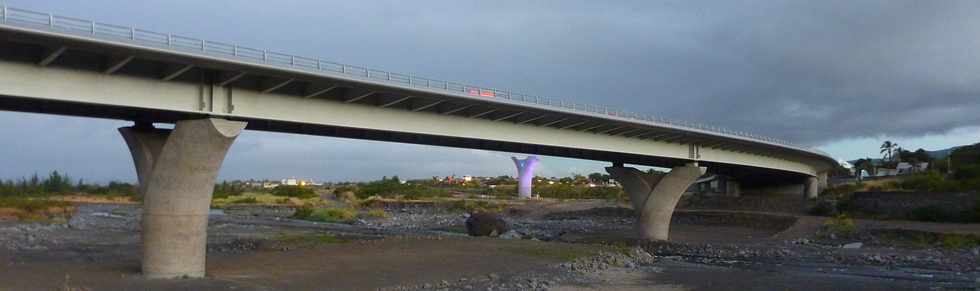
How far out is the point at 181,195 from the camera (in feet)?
80.9

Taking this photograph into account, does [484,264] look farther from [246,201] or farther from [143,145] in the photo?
[246,201]

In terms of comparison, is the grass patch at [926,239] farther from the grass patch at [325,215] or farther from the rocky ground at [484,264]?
the grass patch at [325,215]

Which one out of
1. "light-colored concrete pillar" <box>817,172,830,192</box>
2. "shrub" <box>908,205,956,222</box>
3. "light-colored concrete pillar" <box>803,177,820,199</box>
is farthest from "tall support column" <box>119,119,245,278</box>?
"light-colored concrete pillar" <box>817,172,830,192</box>

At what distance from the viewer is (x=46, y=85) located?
74.1 feet

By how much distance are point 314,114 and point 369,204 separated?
108m

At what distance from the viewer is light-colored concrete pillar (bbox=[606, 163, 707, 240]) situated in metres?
57.8

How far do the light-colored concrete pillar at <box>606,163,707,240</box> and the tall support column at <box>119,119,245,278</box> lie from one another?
38.1 meters

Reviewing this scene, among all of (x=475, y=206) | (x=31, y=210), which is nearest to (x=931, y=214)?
(x=475, y=206)

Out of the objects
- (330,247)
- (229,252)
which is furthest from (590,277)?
(229,252)

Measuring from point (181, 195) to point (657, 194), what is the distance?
1545 inches

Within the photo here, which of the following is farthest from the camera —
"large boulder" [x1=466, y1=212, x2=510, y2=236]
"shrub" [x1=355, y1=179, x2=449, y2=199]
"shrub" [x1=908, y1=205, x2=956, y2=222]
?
"shrub" [x1=355, y1=179, x2=449, y2=199]

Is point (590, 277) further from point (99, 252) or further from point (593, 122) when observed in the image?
point (99, 252)

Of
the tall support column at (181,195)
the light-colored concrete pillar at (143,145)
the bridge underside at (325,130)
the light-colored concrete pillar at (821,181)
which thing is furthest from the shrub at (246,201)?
the tall support column at (181,195)

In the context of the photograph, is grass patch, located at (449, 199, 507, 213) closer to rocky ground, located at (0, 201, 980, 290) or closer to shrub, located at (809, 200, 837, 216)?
shrub, located at (809, 200, 837, 216)
